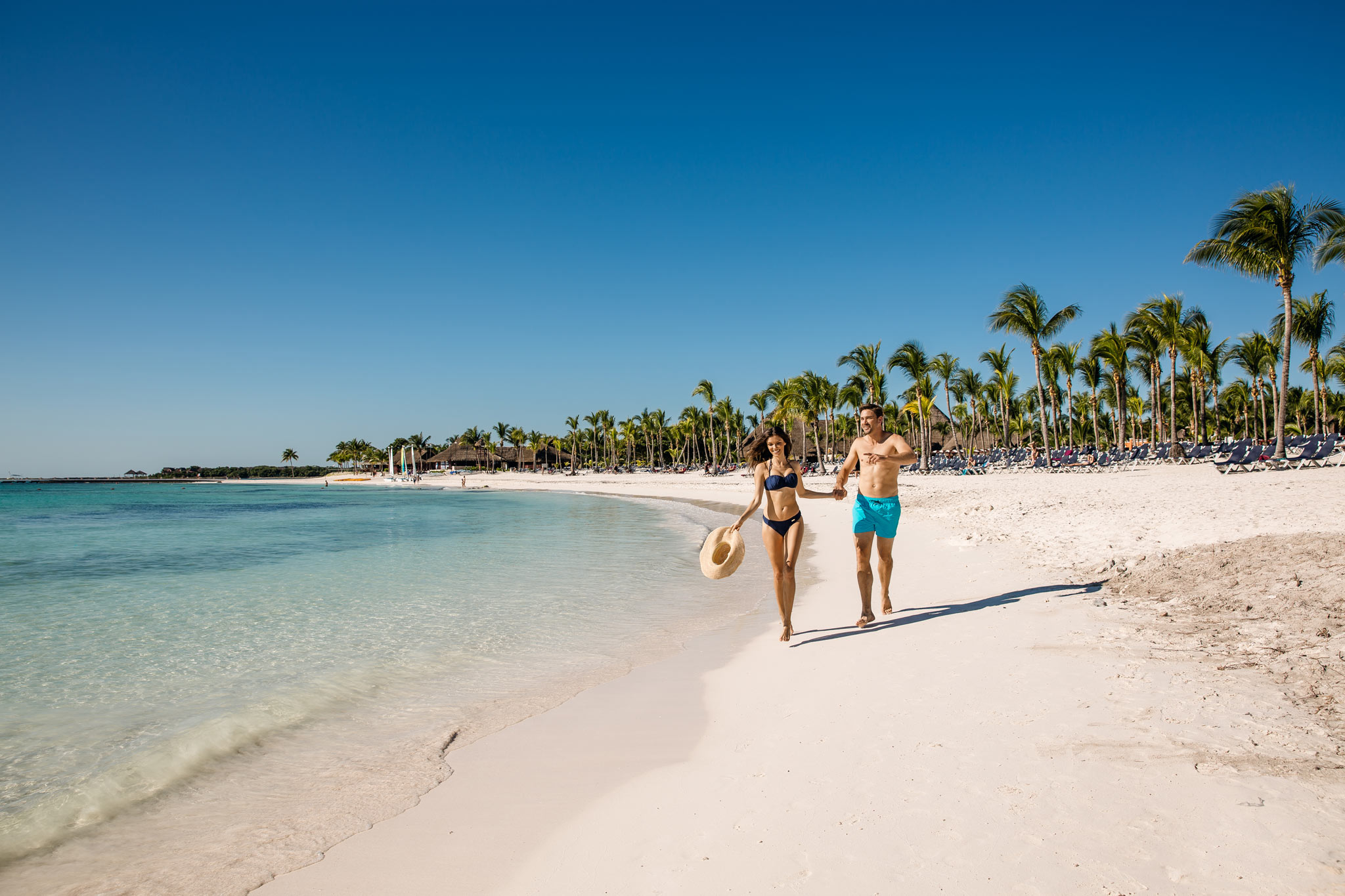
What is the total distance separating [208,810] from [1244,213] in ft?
88.5

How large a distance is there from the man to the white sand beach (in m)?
0.57

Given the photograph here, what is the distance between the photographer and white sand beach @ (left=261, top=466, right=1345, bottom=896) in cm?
234

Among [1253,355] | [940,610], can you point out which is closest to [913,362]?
[1253,355]

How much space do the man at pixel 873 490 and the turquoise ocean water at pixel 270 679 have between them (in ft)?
6.05

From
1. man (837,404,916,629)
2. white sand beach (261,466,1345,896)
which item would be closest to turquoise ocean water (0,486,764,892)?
white sand beach (261,466,1345,896)

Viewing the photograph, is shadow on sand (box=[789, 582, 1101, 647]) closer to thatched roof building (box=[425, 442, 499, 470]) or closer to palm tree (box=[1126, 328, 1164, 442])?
palm tree (box=[1126, 328, 1164, 442])

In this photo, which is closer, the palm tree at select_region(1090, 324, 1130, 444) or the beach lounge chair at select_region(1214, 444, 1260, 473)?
the beach lounge chair at select_region(1214, 444, 1260, 473)

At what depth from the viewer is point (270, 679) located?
566 centimetres

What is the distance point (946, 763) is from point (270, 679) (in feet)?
17.5

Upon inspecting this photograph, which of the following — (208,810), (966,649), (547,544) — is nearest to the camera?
(208,810)

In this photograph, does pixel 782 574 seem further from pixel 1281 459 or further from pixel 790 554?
pixel 1281 459

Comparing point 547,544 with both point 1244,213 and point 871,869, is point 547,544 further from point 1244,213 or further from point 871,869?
point 1244,213

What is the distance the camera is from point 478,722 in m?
4.38

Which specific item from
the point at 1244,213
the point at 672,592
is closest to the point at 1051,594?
the point at 672,592
